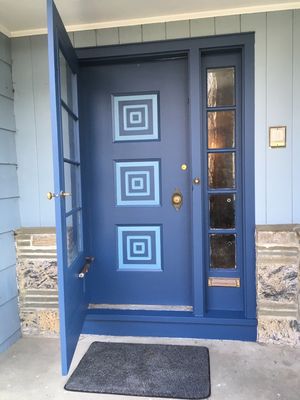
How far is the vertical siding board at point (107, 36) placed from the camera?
90.8 inches

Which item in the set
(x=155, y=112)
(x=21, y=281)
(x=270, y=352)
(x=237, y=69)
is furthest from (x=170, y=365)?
(x=237, y=69)

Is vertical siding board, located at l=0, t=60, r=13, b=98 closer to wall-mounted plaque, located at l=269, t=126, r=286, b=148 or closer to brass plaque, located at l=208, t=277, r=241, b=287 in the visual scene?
wall-mounted plaque, located at l=269, t=126, r=286, b=148

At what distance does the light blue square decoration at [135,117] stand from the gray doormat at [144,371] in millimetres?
1449

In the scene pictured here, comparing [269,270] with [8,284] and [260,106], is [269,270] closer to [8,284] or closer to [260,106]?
[260,106]

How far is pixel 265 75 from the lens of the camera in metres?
2.19

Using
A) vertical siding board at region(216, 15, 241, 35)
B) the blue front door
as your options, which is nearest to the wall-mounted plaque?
the blue front door

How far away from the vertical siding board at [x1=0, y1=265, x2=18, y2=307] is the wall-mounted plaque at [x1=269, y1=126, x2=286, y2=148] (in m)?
1.97

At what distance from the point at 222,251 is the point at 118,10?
5.73 ft

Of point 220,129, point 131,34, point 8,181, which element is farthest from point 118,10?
point 8,181

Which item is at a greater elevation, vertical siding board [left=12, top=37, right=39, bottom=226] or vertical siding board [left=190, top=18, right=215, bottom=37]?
vertical siding board [left=190, top=18, right=215, bottom=37]

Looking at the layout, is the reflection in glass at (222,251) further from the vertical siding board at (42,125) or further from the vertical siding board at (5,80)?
the vertical siding board at (5,80)

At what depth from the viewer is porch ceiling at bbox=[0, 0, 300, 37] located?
Result: 6.77ft

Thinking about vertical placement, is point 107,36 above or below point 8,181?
above

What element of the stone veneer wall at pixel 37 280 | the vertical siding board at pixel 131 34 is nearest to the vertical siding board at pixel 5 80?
the vertical siding board at pixel 131 34
